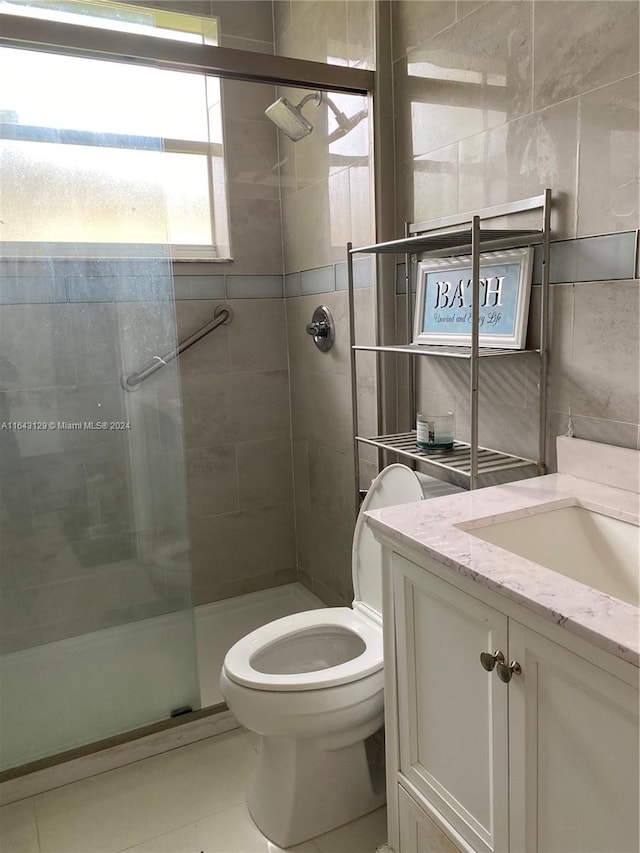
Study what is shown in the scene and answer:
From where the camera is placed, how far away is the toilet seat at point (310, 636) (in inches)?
58.6

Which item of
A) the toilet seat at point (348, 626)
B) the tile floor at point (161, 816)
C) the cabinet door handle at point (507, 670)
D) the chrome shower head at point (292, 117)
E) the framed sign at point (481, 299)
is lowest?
the tile floor at point (161, 816)

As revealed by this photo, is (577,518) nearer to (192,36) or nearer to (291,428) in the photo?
(291,428)

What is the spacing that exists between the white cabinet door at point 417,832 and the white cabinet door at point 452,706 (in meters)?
0.04

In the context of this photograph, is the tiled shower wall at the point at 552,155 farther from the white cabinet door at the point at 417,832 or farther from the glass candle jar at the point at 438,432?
the white cabinet door at the point at 417,832

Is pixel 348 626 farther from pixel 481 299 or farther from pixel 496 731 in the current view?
pixel 481 299

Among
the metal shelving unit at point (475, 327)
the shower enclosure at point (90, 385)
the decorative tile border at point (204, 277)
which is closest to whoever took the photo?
the decorative tile border at point (204, 277)

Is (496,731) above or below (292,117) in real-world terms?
below

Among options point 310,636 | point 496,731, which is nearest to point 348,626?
point 310,636

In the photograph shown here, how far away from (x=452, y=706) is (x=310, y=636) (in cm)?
73

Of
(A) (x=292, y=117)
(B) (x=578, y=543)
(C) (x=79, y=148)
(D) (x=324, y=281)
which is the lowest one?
(B) (x=578, y=543)

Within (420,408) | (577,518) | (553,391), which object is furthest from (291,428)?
(577,518)

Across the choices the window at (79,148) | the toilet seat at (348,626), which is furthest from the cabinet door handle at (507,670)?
the window at (79,148)

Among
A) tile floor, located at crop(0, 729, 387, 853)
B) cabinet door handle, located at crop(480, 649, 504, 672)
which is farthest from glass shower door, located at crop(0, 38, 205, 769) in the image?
cabinet door handle, located at crop(480, 649, 504, 672)

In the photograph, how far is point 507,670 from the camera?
0.98 metres
